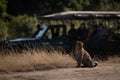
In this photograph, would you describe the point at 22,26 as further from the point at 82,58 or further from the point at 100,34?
the point at 82,58

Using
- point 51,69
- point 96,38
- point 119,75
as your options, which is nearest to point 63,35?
point 96,38

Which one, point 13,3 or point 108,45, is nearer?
point 108,45

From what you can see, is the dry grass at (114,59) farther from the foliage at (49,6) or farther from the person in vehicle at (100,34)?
the foliage at (49,6)

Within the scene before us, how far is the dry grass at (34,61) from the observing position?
18750mm

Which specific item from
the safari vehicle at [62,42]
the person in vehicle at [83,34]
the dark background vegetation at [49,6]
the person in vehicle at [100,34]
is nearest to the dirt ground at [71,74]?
the safari vehicle at [62,42]

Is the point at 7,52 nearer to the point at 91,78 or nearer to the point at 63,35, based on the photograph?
the point at 63,35

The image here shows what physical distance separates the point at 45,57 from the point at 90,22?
31.8 ft

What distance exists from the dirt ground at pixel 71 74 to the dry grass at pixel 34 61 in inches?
30.3

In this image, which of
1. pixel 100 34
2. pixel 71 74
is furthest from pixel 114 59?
pixel 71 74

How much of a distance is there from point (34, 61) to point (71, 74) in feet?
9.73

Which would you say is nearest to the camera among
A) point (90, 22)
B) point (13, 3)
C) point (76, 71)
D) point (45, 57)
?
point (76, 71)

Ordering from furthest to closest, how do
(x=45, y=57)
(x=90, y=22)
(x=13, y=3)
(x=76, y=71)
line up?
(x=13, y=3) → (x=90, y=22) → (x=45, y=57) → (x=76, y=71)

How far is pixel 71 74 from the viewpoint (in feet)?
55.4

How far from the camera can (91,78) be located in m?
15.8
